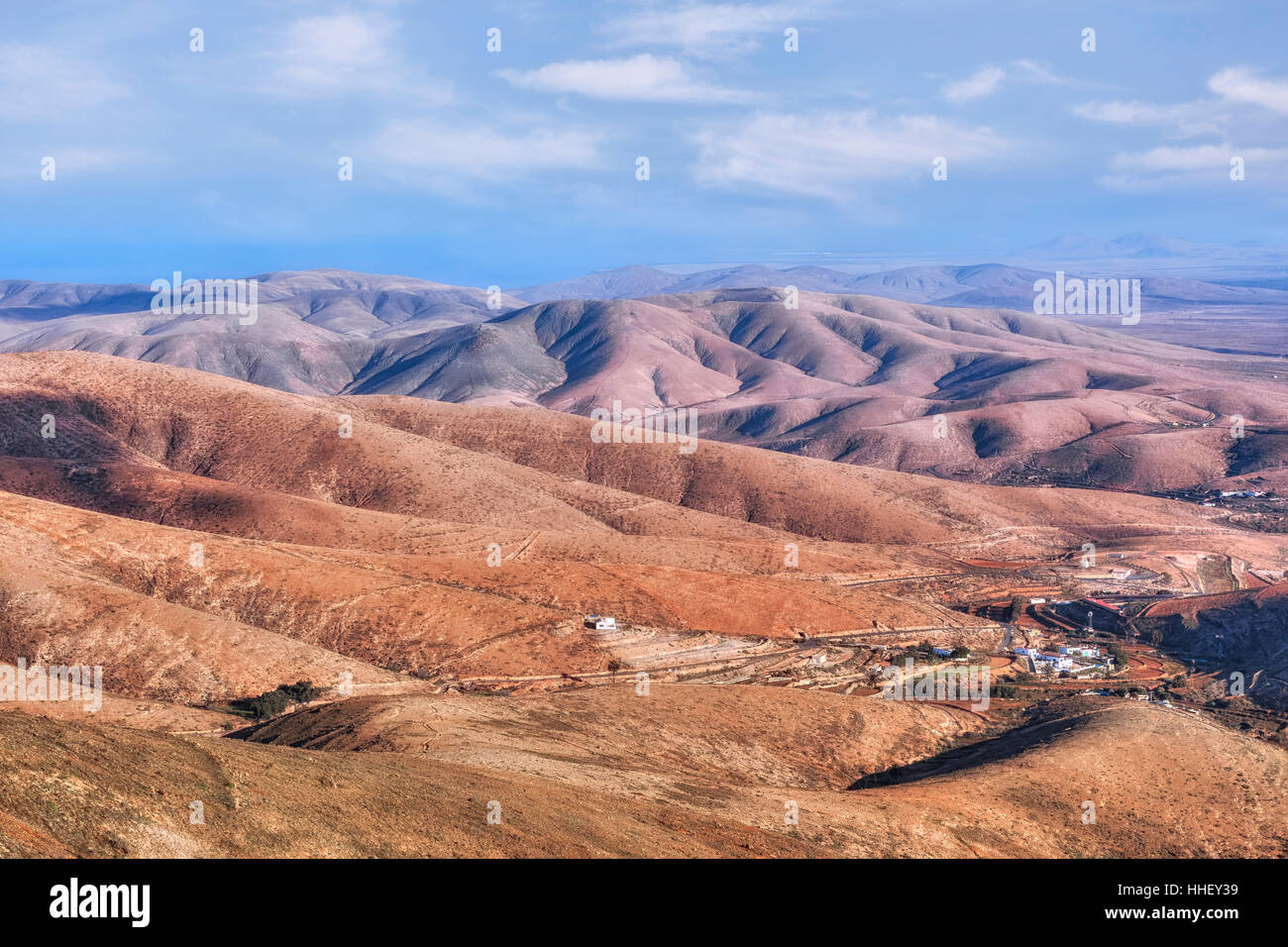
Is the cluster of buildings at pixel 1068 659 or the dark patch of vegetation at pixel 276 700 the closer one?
the dark patch of vegetation at pixel 276 700

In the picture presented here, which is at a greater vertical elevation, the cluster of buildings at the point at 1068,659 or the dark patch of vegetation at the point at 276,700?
the dark patch of vegetation at the point at 276,700

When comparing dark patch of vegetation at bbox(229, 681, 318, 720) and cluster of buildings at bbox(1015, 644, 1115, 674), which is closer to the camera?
dark patch of vegetation at bbox(229, 681, 318, 720)

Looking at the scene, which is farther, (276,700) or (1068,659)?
(1068,659)

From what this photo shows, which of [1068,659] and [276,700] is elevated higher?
[276,700]

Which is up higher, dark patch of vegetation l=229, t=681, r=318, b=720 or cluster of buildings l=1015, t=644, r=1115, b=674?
dark patch of vegetation l=229, t=681, r=318, b=720
